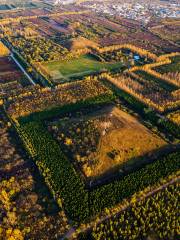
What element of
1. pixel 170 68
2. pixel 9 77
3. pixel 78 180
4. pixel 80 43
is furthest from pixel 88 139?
pixel 80 43

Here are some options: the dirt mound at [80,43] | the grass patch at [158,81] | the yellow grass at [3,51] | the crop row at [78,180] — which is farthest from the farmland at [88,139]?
the yellow grass at [3,51]

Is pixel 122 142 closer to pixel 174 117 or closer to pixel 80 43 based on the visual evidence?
pixel 174 117

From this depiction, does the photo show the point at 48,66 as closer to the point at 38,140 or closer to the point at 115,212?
the point at 38,140

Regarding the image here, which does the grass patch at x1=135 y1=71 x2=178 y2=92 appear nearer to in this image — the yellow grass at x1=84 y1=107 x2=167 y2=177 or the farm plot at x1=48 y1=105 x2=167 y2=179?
the farm plot at x1=48 y1=105 x2=167 y2=179

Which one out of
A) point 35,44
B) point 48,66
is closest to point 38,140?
point 48,66

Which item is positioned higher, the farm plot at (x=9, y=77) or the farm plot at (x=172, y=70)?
the farm plot at (x=172, y=70)

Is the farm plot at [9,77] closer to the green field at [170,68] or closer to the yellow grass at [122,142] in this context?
the yellow grass at [122,142]
